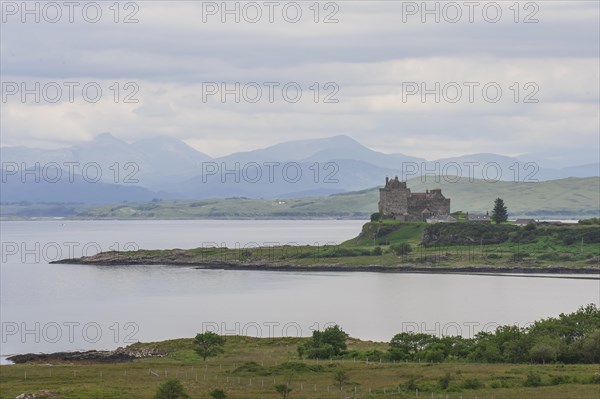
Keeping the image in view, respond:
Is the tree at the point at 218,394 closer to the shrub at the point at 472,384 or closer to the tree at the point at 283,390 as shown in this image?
the tree at the point at 283,390

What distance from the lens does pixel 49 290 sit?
15000 cm

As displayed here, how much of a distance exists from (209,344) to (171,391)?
1018 inches

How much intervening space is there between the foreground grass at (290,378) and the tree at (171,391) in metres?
2.34

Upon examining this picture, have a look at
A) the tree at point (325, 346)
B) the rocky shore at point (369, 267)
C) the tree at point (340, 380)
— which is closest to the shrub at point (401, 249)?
the rocky shore at point (369, 267)

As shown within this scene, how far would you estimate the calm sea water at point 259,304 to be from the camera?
102 metres

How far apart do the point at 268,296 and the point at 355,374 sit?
70.8m

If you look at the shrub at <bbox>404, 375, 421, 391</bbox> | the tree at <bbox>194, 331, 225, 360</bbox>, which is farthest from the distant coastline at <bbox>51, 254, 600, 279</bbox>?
the shrub at <bbox>404, 375, 421, 391</bbox>

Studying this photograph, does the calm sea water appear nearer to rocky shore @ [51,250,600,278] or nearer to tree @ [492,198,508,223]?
rocky shore @ [51,250,600,278]

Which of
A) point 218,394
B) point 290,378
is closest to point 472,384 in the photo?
point 290,378

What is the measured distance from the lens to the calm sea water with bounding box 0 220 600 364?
102062 mm

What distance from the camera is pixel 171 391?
5578 cm

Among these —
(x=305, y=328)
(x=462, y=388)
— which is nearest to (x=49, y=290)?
(x=305, y=328)

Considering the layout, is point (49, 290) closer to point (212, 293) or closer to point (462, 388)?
point (212, 293)

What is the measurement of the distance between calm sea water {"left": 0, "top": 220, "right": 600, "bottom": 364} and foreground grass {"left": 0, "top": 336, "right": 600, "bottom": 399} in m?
20.8
